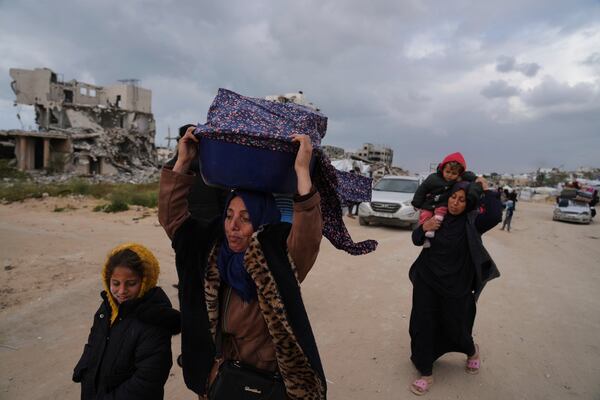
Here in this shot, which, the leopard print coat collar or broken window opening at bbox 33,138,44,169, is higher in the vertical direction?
broken window opening at bbox 33,138,44,169

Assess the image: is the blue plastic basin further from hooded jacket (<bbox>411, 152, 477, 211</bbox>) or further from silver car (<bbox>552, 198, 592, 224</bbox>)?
silver car (<bbox>552, 198, 592, 224</bbox>)

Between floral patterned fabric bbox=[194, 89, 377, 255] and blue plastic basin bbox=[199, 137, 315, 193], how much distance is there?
0.03m

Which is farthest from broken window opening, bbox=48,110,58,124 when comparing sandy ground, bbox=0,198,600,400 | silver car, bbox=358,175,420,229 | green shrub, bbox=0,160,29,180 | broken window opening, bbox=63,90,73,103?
silver car, bbox=358,175,420,229

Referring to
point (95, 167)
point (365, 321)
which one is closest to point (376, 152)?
point (95, 167)

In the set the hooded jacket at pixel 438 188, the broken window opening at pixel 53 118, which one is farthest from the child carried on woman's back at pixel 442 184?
the broken window opening at pixel 53 118

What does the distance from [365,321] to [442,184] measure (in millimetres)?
2184

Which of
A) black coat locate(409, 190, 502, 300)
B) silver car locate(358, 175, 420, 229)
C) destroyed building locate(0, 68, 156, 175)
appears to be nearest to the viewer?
black coat locate(409, 190, 502, 300)

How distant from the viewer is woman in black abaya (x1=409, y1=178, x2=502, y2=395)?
3.06 metres

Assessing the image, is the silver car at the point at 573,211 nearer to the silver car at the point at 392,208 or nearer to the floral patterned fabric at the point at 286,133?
the silver car at the point at 392,208

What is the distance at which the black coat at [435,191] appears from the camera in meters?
3.16

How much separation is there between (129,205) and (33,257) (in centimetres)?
826

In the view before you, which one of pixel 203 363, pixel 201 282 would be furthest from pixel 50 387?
pixel 201 282

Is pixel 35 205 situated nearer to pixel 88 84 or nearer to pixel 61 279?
pixel 61 279

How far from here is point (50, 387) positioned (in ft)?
9.41
